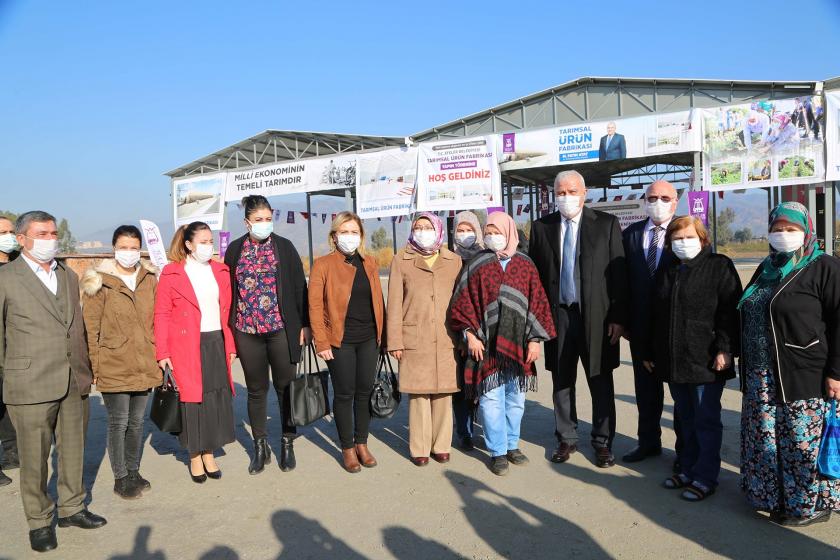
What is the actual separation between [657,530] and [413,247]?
2361mm

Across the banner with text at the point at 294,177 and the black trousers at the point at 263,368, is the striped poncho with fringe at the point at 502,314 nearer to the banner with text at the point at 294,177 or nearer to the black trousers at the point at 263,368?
the black trousers at the point at 263,368

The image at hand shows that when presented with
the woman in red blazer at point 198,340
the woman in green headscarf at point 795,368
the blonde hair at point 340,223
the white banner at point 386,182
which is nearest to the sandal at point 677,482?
the woman in green headscarf at point 795,368

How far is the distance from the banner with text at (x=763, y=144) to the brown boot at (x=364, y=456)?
9656mm

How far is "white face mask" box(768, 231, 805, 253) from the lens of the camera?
3.06 m

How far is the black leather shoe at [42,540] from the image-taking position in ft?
Result: 10.2

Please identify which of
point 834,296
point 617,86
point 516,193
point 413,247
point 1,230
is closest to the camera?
point 834,296

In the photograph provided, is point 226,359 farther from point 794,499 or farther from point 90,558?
point 794,499

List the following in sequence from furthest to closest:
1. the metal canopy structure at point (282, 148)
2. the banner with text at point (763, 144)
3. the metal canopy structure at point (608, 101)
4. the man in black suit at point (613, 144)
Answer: the metal canopy structure at point (282, 148) < the metal canopy structure at point (608, 101) < the man in black suit at point (613, 144) < the banner with text at point (763, 144)

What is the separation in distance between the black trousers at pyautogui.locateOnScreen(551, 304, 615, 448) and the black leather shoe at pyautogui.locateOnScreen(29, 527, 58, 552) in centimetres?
318

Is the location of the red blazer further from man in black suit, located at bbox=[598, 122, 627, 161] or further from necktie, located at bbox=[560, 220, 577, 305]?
man in black suit, located at bbox=[598, 122, 627, 161]

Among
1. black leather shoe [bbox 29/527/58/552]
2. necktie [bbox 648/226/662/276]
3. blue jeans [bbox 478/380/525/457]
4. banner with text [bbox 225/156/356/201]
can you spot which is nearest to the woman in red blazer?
black leather shoe [bbox 29/527/58/552]

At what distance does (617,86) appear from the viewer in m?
14.2

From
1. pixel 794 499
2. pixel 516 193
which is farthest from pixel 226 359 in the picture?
pixel 516 193

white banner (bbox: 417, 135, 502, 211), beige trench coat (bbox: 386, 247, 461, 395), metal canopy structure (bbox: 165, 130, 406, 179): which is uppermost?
metal canopy structure (bbox: 165, 130, 406, 179)
